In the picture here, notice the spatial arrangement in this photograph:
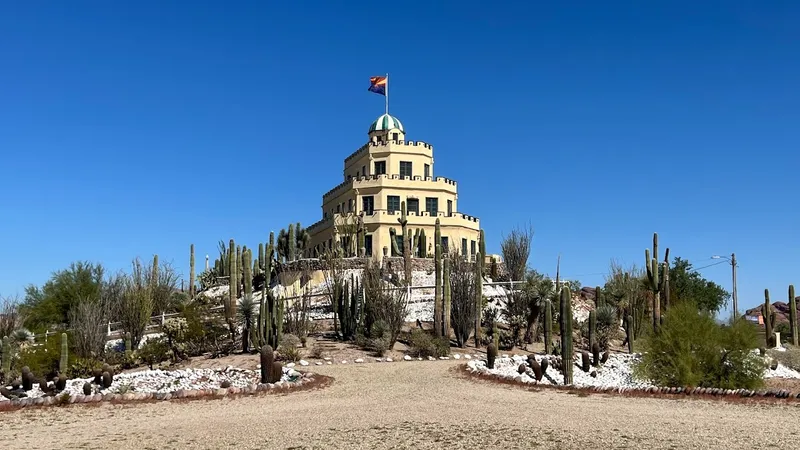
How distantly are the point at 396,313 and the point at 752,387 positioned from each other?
39.2 feet

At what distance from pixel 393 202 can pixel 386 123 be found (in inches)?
315

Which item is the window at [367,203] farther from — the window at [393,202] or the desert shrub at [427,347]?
the desert shrub at [427,347]

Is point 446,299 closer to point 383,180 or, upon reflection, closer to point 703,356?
point 703,356

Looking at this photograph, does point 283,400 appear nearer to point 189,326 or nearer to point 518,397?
point 518,397

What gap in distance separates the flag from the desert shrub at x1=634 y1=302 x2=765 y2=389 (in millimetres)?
38376

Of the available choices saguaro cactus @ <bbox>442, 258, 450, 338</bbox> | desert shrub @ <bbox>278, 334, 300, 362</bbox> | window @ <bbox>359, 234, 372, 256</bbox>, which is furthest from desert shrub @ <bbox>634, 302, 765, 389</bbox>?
window @ <bbox>359, 234, 372, 256</bbox>

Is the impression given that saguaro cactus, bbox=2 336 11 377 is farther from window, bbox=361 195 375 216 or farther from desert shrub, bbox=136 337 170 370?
window, bbox=361 195 375 216

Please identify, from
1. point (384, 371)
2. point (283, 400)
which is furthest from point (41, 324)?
point (283, 400)

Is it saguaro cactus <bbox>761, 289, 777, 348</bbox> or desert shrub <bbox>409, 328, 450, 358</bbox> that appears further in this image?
saguaro cactus <bbox>761, 289, 777, 348</bbox>

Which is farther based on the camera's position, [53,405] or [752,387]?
[752,387]

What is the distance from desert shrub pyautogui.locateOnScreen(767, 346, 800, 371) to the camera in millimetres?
30277

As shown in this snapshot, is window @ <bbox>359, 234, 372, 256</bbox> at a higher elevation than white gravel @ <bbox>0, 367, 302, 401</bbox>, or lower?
higher

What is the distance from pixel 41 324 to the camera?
35.2 m

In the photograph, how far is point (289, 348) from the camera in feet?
83.1
